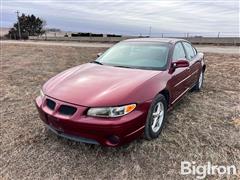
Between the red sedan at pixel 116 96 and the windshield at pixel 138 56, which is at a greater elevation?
the windshield at pixel 138 56

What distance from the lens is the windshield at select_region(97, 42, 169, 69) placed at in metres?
3.63

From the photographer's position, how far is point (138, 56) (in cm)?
388

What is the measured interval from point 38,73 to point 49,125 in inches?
193

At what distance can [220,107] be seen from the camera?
448cm

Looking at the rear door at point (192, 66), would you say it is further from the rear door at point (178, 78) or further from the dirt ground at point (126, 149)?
the dirt ground at point (126, 149)

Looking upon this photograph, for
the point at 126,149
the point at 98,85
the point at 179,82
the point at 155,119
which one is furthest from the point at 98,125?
the point at 179,82

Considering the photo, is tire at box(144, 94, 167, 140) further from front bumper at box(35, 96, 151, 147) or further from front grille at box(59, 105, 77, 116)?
front grille at box(59, 105, 77, 116)

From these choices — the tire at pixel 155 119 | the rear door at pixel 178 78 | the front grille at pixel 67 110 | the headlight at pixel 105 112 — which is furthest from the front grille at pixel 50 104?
the rear door at pixel 178 78

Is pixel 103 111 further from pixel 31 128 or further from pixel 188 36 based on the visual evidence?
pixel 188 36

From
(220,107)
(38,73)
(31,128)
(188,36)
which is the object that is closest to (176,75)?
(220,107)

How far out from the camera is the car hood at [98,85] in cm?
264
